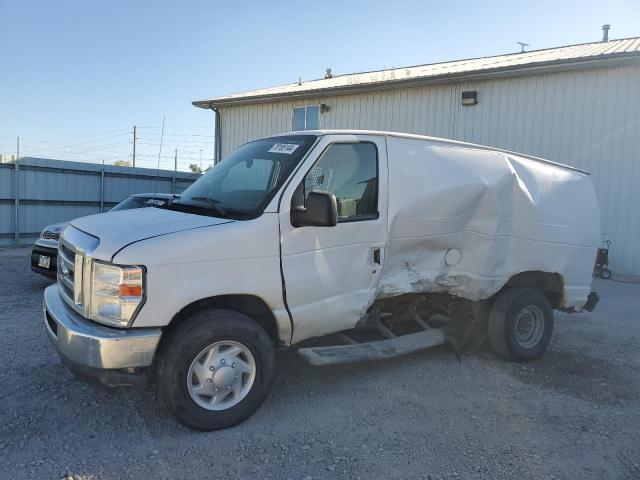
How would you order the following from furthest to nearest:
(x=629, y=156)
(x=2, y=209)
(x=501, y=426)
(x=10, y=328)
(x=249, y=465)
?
1. (x=2, y=209)
2. (x=629, y=156)
3. (x=10, y=328)
4. (x=501, y=426)
5. (x=249, y=465)

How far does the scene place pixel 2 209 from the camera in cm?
1378

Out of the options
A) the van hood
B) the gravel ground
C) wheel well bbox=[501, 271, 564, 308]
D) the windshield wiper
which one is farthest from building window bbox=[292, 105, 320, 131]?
the van hood

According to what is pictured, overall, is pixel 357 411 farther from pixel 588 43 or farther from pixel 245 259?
pixel 588 43

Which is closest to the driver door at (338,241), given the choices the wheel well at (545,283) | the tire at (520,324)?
the tire at (520,324)

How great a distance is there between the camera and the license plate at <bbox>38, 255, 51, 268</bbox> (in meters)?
7.87

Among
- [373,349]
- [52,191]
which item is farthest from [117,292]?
[52,191]

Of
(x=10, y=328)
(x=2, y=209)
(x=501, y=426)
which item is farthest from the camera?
(x=2, y=209)

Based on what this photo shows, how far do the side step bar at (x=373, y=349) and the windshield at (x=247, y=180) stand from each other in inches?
50.1

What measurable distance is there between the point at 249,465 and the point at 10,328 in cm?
404

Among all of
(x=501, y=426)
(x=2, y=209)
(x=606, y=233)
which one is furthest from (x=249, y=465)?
(x=2, y=209)

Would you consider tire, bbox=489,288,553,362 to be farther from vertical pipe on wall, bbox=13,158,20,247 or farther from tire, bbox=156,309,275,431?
vertical pipe on wall, bbox=13,158,20,247

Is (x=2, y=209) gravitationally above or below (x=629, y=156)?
below

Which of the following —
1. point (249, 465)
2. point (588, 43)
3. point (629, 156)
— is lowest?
point (249, 465)

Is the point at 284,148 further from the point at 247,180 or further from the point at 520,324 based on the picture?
the point at 520,324
